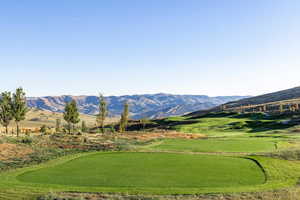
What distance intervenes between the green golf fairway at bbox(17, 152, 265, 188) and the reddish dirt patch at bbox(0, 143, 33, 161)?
35.0ft

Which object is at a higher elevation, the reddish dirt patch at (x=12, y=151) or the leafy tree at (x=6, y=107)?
the leafy tree at (x=6, y=107)

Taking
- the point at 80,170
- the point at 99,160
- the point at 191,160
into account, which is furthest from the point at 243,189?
the point at 99,160

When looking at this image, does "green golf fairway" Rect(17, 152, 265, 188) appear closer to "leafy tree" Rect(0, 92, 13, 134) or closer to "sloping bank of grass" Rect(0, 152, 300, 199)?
"sloping bank of grass" Rect(0, 152, 300, 199)

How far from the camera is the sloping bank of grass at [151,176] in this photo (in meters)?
23.1

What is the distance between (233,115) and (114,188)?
13424 centimetres

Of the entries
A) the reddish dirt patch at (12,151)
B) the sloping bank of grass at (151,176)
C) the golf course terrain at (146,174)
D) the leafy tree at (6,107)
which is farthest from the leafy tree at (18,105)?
the sloping bank of grass at (151,176)

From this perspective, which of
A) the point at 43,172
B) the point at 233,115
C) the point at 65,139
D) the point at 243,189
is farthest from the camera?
the point at 233,115

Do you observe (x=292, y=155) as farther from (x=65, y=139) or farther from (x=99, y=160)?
(x=65, y=139)

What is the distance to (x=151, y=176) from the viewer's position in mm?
27312

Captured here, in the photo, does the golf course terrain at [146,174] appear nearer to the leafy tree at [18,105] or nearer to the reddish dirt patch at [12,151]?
the reddish dirt patch at [12,151]

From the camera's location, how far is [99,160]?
3772cm

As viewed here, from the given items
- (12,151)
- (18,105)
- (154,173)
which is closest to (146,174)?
(154,173)

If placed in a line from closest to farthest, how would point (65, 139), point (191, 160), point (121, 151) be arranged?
point (191, 160), point (121, 151), point (65, 139)

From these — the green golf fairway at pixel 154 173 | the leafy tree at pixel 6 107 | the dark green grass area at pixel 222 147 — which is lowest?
the dark green grass area at pixel 222 147
